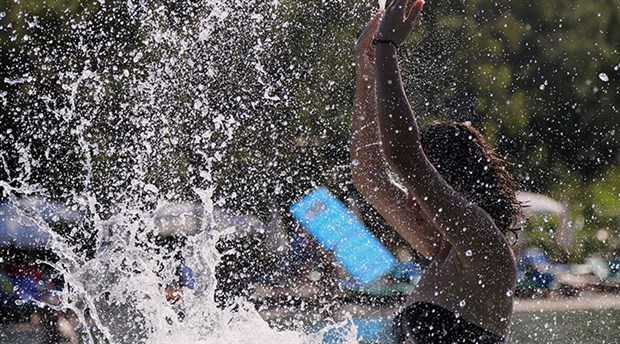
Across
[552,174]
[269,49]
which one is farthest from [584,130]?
[269,49]

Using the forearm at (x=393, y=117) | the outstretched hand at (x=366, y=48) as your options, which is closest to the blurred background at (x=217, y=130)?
the outstretched hand at (x=366, y=48)

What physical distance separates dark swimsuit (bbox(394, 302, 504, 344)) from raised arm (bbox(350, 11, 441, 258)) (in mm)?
409

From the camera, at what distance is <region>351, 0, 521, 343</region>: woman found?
7.66 feet

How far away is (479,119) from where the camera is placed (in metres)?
16.3

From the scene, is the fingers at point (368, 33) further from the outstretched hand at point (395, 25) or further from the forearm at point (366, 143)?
the outstretched hand at point (395, 25)

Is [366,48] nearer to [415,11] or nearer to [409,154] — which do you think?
[415,11]

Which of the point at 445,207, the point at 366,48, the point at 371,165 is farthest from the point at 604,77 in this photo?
the point at 445,207

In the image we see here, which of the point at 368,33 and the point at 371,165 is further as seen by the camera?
the point at 371,165

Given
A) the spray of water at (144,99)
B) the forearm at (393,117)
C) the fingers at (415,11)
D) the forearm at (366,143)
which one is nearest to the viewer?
the forearm at (393,117)

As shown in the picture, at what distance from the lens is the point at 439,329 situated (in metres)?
2.52

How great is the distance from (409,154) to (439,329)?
1.72 feet

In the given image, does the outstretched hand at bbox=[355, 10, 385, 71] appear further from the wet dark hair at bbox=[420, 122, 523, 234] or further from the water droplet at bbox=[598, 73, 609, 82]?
the water droplet at bbox=[598, 73, 609, 82]

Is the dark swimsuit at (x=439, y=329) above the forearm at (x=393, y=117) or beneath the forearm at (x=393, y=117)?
beneath

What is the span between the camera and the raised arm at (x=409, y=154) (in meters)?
2.31
